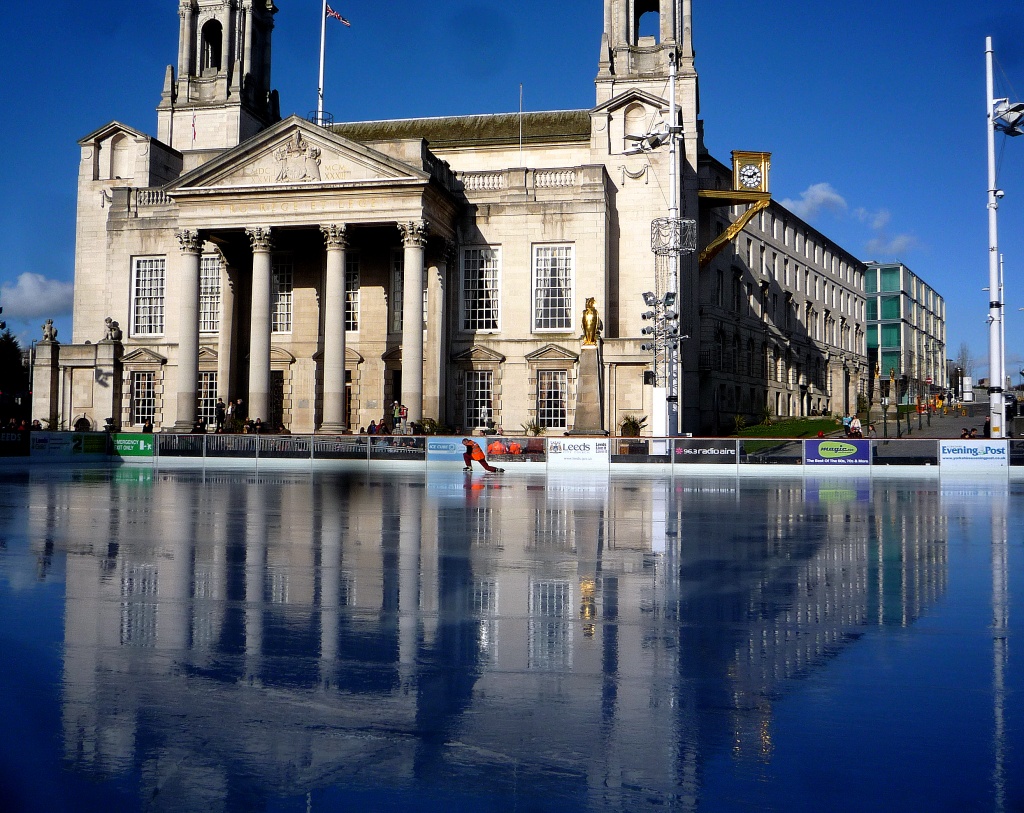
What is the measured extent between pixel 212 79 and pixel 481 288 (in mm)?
24512

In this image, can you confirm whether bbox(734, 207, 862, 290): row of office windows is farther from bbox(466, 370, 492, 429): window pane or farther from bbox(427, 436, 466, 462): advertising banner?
bbox(427, 436, 466, 462): advertising banner

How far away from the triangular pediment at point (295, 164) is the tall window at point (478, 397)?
11.4 m

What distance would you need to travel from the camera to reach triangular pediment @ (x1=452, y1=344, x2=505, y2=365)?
50375 millimetres

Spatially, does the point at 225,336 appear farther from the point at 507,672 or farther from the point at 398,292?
the point at 507,672

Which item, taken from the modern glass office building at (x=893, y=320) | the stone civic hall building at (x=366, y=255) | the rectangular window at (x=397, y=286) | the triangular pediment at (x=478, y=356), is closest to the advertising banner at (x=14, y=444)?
the stone civic hall building at (x=366, y=255)

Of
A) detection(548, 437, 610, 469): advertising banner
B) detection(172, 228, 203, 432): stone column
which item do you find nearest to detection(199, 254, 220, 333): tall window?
detection(172, 228, 203, 432): stone column

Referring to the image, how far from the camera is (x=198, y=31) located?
198 ft

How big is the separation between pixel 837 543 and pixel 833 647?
692 centimetres

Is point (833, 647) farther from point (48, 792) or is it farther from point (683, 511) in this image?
point (683, 511)

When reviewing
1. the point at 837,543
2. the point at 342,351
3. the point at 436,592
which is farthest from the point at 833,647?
the point at 342,351

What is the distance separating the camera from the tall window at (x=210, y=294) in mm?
53375

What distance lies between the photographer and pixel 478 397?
51125 mm

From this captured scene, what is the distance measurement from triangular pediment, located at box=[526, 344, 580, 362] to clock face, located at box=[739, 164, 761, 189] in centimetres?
2109

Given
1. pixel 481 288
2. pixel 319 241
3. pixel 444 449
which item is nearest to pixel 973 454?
pixel 444 449
